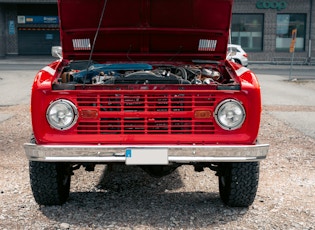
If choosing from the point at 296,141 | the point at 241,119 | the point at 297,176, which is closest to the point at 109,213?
the point at 241,119

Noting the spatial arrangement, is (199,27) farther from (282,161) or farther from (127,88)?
(282,161)

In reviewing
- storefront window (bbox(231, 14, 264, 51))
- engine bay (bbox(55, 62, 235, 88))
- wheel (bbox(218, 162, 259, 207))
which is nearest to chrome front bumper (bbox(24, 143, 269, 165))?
wheel (bbox(218, 162, 259, 207))

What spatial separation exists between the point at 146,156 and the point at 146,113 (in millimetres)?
368

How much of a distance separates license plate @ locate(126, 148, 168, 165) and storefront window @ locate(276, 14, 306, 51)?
113ft

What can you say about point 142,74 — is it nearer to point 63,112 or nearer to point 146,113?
point 146,113

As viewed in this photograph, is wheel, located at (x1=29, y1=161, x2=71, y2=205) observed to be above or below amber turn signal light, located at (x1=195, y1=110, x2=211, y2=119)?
below

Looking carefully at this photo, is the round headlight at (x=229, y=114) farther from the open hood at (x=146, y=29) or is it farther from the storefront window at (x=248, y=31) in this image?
the storefront window at (x=248, y=31)

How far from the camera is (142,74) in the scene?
5121mm

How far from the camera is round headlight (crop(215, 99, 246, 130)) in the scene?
4551 millimetres

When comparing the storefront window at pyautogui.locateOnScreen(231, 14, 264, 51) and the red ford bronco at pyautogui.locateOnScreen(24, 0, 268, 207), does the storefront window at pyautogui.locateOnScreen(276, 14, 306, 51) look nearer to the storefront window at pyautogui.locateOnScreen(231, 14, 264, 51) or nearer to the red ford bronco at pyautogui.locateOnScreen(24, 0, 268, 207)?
the storefront window at pyautogui.locateOnScreen(231, 14, 264, 51)

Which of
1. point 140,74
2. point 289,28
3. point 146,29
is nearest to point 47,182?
point 140,74

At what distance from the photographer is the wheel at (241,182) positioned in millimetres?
4844

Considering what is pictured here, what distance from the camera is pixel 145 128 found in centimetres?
455

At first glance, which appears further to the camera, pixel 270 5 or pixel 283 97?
pixel 270 5
